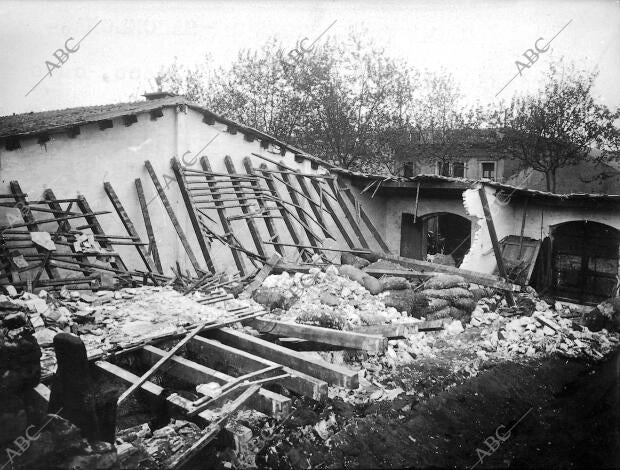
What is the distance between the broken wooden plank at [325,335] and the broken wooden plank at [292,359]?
1.74 feet

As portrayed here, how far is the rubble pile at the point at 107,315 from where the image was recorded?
15.3ft

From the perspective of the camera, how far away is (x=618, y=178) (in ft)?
66.9

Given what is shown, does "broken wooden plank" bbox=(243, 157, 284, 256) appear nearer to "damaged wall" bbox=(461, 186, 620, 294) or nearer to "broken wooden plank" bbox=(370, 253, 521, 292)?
"broken wooden plank" bbox=(370, 253, 521, 292)

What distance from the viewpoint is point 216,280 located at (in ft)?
26.7

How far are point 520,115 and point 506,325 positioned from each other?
16608 mm

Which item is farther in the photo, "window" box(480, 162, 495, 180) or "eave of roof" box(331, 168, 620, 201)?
"window" box(480, 162, 495, 180)

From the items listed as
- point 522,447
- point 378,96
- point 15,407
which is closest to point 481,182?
point 522,447

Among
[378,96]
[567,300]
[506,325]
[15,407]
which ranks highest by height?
[378,96]

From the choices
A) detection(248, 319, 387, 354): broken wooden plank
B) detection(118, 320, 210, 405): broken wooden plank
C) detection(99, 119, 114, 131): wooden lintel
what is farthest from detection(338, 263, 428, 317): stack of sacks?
detection(99, 119, 114, 131): wooden lintel

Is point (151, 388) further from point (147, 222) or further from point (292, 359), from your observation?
point (147, 222)

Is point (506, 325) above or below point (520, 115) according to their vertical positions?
below

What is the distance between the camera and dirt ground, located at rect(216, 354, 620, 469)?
156 inches

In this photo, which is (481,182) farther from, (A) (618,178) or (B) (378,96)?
(A) (618,178)

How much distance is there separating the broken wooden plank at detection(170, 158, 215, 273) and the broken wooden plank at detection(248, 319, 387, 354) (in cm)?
367
